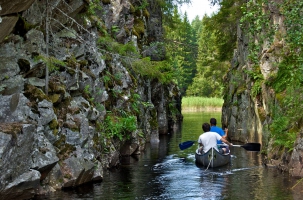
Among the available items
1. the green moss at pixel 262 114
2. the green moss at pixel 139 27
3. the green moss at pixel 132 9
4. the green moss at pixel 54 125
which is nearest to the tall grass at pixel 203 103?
the green moss at pixel 139 27

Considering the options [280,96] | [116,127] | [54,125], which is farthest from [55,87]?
[280,96]

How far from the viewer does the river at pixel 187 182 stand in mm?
11453

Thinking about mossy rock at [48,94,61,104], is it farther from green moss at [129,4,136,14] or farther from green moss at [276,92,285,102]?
green moss at [129,4,136,14]

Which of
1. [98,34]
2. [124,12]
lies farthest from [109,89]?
[124,12]

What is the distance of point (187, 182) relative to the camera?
13.6 m

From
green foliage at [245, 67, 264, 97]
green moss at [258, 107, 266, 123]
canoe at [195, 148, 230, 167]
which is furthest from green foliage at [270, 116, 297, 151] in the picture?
green foliage at [245, 67, 264, 97]

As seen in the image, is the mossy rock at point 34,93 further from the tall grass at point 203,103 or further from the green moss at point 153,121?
the tall grass at point 203,103

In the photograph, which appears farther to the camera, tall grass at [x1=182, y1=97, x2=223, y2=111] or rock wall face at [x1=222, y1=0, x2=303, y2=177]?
tall grass at [x1=182, y1=97, x2=223, y2=111]

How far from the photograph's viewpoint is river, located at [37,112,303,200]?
11453 mm

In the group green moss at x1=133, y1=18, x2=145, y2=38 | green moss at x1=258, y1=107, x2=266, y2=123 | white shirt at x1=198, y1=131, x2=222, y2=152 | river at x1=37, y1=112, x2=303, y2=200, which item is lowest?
river at x1=37, y1=112, x2=303, y2=200

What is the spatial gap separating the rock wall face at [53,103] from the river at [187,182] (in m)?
0.77

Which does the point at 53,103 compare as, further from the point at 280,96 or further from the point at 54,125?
the point at 280,96

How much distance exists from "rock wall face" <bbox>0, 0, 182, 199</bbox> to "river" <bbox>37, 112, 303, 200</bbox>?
0.77m

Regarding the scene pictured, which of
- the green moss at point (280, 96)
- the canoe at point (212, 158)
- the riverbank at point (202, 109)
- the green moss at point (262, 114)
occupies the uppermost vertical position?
the green moss at point (280, 96)
